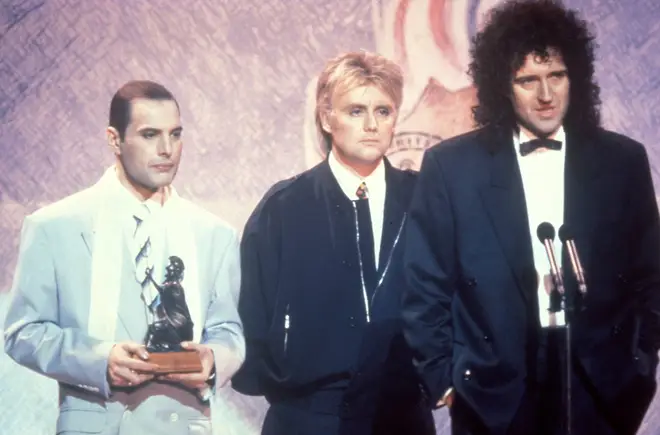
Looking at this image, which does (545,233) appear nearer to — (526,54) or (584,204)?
(584,204)

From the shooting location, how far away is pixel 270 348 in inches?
121

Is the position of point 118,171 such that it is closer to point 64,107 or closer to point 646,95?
point 64,107

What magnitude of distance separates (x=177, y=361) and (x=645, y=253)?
1.65 metres

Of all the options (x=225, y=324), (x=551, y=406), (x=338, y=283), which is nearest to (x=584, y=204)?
(x=551, y=406)


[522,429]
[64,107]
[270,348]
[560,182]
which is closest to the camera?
[522,429]

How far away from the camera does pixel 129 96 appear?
325cm

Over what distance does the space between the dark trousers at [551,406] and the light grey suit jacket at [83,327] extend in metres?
0.97

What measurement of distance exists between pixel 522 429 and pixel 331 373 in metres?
0.70

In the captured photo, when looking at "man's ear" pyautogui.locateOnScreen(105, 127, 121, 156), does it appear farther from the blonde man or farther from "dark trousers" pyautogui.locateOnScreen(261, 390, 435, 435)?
"dark trousers" pyautogui.locateOnScreen(261, 390, 435, 435)

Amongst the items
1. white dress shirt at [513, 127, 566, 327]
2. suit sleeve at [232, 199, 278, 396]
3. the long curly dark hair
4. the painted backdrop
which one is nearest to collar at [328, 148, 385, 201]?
the painted backdrop

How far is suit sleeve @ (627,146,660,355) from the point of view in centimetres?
272

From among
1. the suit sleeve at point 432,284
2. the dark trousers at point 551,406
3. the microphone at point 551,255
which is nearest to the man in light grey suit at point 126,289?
the suit sleeve at point 432,284

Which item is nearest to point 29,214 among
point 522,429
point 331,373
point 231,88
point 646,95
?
point 231,88

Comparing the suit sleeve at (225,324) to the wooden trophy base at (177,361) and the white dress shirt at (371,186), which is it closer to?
the wooden trophy base at (177,361)
